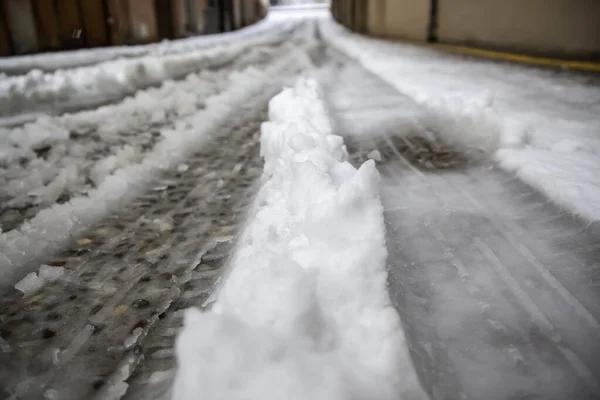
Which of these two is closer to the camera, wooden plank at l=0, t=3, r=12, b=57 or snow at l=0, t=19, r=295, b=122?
snow at l=0, t=19, r=295, b=122

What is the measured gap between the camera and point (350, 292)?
1083 millimetres

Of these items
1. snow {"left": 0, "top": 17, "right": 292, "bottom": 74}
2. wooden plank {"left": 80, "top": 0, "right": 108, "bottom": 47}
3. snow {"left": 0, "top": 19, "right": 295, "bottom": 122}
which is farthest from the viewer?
wooden plank {"left": 80, "top": 0, "right": 108, "bottom": 47}

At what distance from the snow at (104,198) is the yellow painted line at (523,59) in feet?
10.8

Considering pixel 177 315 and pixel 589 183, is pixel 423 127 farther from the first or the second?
pixel 177 315

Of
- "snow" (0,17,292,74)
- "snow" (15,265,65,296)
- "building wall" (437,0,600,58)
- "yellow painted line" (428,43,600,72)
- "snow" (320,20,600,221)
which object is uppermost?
"building wall" (437,0,600,58)

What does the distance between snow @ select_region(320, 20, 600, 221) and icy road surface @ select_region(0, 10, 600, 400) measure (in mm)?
20

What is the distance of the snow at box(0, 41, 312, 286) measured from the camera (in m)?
1.52

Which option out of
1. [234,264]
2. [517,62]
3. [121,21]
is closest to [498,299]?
[234,264]

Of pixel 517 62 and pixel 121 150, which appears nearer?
pixel 121 150

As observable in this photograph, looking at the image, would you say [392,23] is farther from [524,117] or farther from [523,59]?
[524,117]

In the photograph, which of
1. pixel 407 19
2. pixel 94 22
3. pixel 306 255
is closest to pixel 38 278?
pixel 306 255

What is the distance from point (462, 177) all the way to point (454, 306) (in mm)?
983

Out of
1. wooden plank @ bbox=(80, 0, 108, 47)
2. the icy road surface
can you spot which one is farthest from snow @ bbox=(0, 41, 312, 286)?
wooden plank @ bbox=(80, 0, 108, 47)

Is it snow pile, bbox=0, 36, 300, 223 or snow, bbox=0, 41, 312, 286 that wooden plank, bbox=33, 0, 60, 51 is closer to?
snow pile, bbox=0, 36, 300, 223
